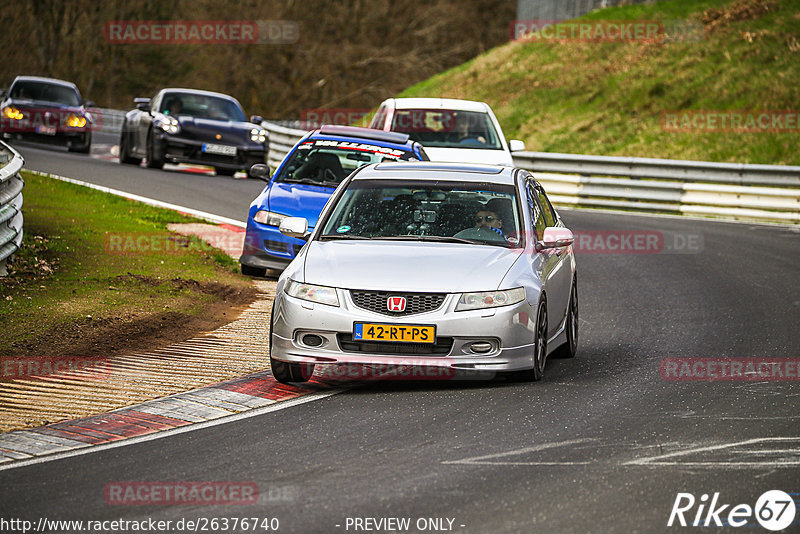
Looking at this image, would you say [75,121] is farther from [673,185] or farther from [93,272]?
[93,272]

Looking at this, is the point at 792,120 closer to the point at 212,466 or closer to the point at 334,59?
the point at 212,466

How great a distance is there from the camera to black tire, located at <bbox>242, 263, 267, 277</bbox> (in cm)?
1455

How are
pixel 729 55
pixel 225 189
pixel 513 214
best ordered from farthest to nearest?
pixel 729 55 → pixel 225 189 → pixel 513 214

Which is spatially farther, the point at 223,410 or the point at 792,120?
the point at 792,120

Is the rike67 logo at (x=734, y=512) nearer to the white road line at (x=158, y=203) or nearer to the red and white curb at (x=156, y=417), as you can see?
the red and white curb at (x=156, y=417)

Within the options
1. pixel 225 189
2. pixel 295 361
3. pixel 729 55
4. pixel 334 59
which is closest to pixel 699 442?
pixel 295 361

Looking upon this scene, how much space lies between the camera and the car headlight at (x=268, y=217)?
14047mm

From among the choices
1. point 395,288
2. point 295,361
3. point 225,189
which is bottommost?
point 225,189

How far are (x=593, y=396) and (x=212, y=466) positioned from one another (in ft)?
10.00

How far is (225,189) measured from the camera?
2392 cm

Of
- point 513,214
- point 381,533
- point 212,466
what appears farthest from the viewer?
point 513,214

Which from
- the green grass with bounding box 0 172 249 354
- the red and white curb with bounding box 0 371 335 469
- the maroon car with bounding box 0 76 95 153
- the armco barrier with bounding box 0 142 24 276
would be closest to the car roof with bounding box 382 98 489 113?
the green grass with bounding box 0 172 249 354
